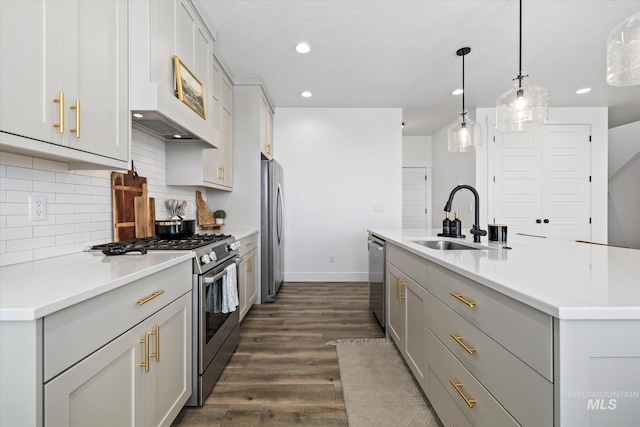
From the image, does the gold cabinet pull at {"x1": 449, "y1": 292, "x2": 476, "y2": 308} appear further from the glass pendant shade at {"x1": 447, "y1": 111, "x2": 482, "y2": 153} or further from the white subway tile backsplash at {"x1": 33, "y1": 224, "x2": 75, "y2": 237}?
the glass pendant shade at {"x1": 447, "y1": 111, "x2": 482, "y2": 153}

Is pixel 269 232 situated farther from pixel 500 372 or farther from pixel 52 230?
pixel 500 372

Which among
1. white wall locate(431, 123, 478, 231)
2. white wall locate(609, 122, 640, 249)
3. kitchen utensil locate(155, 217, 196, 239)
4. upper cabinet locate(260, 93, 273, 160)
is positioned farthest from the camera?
white wall locate(609, 122, 640, 249)

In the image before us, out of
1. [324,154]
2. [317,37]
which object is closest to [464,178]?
[324,154]

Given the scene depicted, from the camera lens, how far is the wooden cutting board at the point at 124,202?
6.32 ft

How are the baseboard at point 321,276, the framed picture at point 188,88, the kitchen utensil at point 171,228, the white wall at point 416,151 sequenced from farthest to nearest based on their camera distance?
the white wall at point 416,151 < the baseboard at point 321,276 < the kitchen utensil at point 171,228 < the framed picture at point 188,88

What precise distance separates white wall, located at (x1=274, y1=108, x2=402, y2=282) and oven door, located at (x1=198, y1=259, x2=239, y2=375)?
257cm

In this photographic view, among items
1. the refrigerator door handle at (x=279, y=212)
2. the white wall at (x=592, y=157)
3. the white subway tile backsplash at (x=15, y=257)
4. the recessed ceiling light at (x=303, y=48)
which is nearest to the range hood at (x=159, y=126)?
the white subway tile backsplash at (x=15, y=257)

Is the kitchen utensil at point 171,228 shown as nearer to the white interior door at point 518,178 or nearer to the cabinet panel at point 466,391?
the cabinet panel at point 466,391

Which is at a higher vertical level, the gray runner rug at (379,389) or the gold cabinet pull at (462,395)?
the gold cabinet pull at (462,395)

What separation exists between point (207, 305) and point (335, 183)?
3193mm

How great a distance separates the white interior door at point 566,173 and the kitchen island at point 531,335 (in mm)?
3752

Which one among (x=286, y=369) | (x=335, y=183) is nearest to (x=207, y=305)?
(x=286, y=369)

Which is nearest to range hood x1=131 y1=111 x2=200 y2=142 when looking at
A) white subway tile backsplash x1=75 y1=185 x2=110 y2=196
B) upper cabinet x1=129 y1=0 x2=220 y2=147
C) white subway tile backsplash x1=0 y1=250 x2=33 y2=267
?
upper cabinet x1=129 y1=0 x2=220 y2=147

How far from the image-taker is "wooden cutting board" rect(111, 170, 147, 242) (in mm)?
1928
